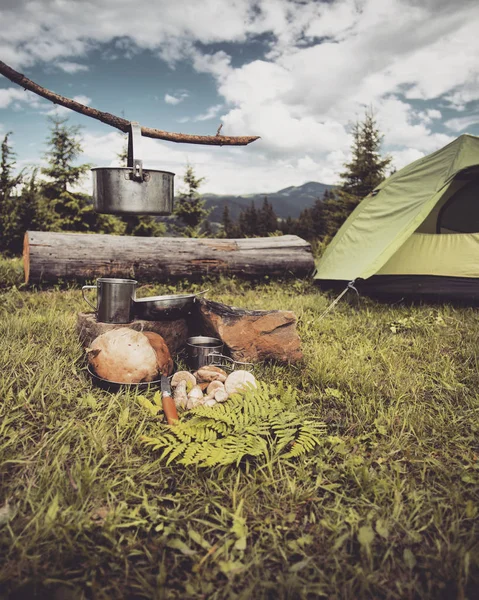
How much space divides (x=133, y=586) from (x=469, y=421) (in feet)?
6.76

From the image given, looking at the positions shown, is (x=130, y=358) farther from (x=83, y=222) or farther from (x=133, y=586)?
(x=83, y=222)

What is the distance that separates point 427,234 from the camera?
4.67 m

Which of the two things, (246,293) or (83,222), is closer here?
(246,293)

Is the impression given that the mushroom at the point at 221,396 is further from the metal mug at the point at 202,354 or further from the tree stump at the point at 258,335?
the tree stump at the point at 258,335

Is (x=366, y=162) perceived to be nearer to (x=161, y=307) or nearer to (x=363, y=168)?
(x=363, y=168)

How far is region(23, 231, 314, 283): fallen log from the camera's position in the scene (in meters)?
5.36

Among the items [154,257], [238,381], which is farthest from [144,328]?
[154,257]

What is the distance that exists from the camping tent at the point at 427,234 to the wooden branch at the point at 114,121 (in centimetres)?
275

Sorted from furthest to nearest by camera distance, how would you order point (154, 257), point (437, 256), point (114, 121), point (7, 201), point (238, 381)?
point (7, 201) → point (154, 257) → point (437, 256) → point (238, 381) → point (114, 121)

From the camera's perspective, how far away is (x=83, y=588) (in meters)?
1.29

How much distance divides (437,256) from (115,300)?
3.79m

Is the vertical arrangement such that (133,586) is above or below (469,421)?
below

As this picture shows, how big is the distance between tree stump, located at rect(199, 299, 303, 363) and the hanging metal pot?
1219mm

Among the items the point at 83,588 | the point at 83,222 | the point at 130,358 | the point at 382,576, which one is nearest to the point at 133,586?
the point at 83,588
